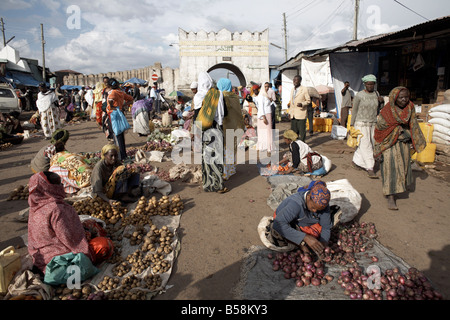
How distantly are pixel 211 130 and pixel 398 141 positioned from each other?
2.87 metres

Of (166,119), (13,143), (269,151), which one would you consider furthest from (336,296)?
(13,143)

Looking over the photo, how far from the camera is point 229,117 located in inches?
209

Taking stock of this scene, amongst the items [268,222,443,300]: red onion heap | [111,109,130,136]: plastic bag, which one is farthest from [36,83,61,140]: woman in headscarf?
[268,222,443,300]: red onion heap

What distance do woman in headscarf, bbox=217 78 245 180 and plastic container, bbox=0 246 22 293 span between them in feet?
11.0

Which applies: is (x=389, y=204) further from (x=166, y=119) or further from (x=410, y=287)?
(x=166, y=119)

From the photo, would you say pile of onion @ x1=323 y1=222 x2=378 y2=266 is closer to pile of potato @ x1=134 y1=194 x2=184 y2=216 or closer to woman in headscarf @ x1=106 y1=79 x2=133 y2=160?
pile of potato @ x1=134 y1=194 x2=184 y2=216

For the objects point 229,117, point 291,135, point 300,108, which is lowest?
point 291,135

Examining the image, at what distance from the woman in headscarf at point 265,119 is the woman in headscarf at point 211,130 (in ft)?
7.81

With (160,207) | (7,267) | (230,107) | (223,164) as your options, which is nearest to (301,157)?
(223,164)

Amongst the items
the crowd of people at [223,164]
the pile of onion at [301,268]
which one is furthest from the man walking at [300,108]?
the pile of onion at [301,268]

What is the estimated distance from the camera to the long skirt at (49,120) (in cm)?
978

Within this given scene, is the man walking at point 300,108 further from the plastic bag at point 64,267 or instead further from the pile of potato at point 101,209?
the plastic bag at point 64,267

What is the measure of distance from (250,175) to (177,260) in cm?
321

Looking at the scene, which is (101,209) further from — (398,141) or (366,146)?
(366,146)
